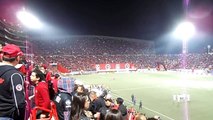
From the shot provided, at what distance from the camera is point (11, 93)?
3.81 meters

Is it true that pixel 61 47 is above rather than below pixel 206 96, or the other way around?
above

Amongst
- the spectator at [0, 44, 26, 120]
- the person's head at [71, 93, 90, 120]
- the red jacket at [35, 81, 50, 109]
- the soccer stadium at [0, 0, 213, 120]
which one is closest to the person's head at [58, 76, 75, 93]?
the soccer stadium at [0, 0, 213, 120]

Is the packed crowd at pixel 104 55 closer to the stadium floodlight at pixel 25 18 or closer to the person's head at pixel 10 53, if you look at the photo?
the stadium floodlight at pixel 25 18

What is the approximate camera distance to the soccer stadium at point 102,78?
484cm

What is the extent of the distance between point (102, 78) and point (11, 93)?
4299cm

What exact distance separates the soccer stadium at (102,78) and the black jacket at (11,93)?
1cm

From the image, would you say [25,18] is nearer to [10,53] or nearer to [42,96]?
[42,96]

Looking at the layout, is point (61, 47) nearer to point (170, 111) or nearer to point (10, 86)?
point (170, 111)

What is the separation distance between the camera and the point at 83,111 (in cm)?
462

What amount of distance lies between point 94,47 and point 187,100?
228 feet

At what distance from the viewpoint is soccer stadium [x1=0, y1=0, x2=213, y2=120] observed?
4843 millimetres

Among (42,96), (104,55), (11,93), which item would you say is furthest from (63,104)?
(104,55)

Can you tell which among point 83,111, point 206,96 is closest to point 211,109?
point 206,96

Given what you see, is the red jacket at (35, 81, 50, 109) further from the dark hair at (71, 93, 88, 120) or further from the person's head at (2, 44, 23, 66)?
the person's head at (2, 44, 23, 66)
